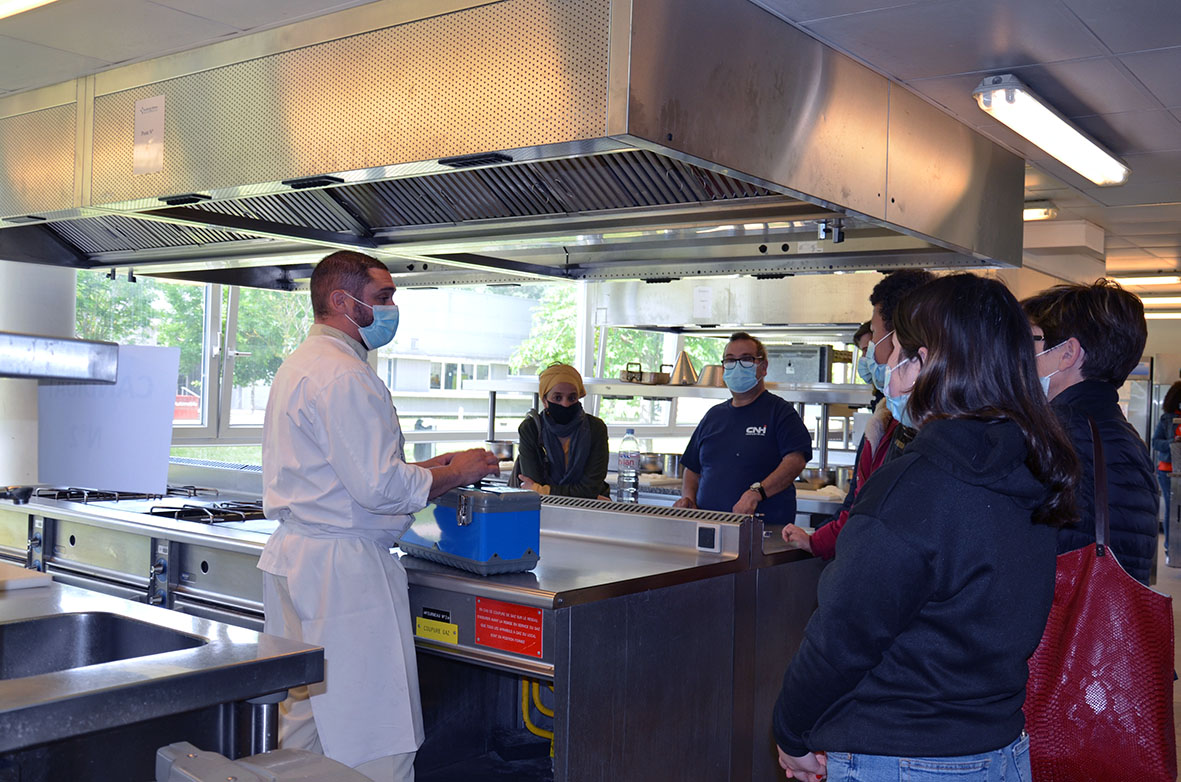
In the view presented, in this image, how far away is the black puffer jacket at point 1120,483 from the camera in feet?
6.85

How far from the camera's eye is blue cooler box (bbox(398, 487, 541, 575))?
108 inches

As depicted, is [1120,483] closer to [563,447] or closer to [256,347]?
[563,447]

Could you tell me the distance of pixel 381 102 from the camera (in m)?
2.87

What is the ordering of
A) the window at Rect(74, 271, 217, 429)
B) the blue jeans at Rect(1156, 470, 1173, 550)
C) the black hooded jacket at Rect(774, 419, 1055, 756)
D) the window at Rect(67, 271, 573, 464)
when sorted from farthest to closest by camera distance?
1. the blue jeans at Rect(1156, 470, 1173, 550)
2. the window at Rect(67, 271, 573, 464)
3. the window at Rect(74, 271, 217, 429)
4. the black hooded jacket at Rect(774, 419, 1055, 756)

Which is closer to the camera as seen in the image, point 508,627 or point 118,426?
point 118,426

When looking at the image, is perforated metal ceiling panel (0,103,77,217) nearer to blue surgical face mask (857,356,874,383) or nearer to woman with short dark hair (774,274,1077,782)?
blue surgical face mask (857,356,874,383)

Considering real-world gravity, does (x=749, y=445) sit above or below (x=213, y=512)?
above

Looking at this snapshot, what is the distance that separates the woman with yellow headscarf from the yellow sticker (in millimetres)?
1968

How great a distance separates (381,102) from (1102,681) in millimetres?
2229

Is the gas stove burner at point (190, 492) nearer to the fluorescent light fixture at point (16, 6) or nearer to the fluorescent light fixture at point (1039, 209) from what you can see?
the fluorescent light fixture at point (16, 6)

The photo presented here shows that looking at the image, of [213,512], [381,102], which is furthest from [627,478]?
[381,102]

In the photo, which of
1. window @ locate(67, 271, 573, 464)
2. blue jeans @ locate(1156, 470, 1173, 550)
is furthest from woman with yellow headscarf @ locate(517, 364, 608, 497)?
blue jeans @ locate(1156, 470, 1173, 550)

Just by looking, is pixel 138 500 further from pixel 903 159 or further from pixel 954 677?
pixel 954 677

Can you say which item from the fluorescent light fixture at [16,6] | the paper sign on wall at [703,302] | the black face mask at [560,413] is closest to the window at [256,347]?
the black face mask at [560,413]
